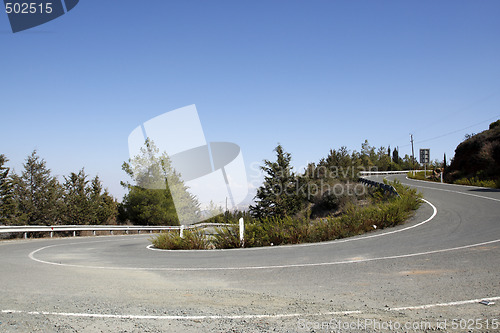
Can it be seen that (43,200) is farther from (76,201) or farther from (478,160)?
(478,160)

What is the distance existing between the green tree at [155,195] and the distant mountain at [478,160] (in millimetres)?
32539

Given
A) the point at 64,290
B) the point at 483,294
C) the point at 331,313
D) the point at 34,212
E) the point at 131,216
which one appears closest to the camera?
the point at 331,313

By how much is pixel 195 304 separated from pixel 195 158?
1959cm

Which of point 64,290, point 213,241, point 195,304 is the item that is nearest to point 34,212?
point 213,241

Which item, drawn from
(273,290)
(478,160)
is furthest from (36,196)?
(478,160)

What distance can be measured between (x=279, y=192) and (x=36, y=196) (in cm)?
2446

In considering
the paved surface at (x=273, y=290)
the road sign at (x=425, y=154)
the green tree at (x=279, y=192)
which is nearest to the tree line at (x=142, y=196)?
the green tree at (x=279, y=192)

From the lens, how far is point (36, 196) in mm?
33000

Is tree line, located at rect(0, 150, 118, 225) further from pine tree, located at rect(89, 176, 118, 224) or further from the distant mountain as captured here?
the distant mountain

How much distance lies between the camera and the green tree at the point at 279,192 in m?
40.9

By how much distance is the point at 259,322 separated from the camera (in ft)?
14.4

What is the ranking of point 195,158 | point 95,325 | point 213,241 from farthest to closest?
point 195,158 → point 213,241 → point 95,325

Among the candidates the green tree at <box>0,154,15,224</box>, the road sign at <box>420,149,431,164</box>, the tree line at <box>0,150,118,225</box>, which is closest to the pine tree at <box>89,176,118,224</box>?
the tree line at <box>0,150,118,225</box>

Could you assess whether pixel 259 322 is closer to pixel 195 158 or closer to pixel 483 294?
pixel 483 294
